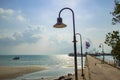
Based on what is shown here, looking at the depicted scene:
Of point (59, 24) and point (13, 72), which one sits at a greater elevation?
point (59, 24)

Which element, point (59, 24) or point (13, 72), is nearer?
point (59, 24)

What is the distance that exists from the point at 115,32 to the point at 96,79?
12502 millimetres

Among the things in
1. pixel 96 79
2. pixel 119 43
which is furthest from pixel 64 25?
pixel 96 79

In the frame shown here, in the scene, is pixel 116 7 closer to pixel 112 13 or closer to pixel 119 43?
pixel 112 13

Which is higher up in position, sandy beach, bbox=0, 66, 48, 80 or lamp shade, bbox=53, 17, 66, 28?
lamp shade, bbox=53, 17, 66, 28

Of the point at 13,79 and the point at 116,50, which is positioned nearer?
the point at 116,50

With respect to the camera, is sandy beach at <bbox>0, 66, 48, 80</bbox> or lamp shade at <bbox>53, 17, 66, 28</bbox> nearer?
lamp shade at <bbox>53, 17, 66, 28</bbox>

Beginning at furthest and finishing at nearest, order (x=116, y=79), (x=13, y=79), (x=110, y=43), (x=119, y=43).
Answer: (x=13, y=79) → (x=116, y=79) → (x=110, y=43) → (x=119, y=43)

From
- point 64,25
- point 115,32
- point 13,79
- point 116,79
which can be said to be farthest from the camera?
point 13,79

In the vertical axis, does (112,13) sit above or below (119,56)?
above

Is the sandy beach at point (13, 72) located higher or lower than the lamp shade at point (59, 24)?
lower

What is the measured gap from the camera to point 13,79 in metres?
45.8

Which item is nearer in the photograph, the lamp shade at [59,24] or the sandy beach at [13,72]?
the lamp shade at [59,24]

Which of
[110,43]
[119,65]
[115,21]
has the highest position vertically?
[115,21]
